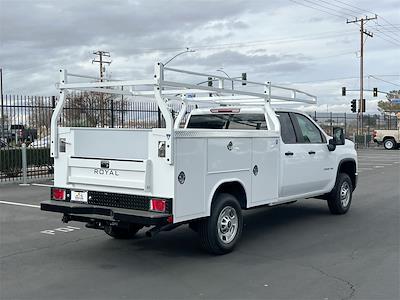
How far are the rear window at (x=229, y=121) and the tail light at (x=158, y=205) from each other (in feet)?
9.01

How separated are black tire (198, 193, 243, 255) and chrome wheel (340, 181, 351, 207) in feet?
11.8

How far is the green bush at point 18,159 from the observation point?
50.8ft

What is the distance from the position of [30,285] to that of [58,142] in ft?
6.83

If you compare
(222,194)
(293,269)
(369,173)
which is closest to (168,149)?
(222,194)

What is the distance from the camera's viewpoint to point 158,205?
586 centimetres

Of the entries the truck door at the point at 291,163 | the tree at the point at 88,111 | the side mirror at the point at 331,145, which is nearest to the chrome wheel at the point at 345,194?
the side mirror at the point at 331,145

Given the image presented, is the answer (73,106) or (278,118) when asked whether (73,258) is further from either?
(73,106)

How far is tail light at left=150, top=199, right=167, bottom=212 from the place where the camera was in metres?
5.80

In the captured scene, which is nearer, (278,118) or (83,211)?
(83,211)

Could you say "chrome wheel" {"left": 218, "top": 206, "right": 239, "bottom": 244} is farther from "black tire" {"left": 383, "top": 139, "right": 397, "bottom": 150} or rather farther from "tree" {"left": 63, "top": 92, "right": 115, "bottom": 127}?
"black tire" {"left": 383, "top": 139, "right": 397, "bottom": 150}

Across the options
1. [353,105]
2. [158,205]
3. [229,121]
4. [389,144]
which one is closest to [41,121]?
[229,121]

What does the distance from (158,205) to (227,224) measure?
4.13ft

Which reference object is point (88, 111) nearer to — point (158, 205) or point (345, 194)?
point (345, 194)

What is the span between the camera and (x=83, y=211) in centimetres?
617
